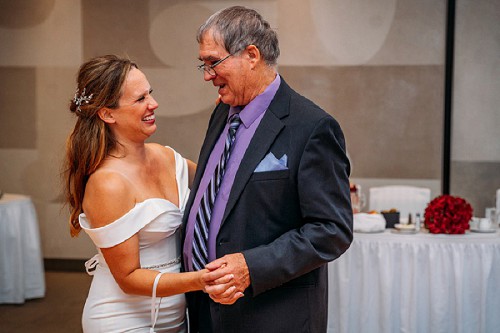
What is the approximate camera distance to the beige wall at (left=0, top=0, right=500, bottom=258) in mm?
6543

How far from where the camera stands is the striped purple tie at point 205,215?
223 cm

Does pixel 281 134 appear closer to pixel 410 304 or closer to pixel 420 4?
pixel 410 304

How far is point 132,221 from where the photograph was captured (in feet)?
7.30

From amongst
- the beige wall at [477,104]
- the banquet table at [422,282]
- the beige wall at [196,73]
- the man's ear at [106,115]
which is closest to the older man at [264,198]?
the man's ear at [106,115]

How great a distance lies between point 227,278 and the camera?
6.44 feet

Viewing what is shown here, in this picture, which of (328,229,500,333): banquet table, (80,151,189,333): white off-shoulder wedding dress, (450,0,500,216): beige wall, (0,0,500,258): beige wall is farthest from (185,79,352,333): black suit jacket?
(450,0,500,216): beige wall

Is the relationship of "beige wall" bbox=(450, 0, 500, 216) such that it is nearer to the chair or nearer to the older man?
the chair

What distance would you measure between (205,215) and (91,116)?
0.54 meters

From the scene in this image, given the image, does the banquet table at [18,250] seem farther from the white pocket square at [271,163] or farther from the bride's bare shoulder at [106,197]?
the white pocket square at [271,163]

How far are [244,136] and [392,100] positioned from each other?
15.1 feet

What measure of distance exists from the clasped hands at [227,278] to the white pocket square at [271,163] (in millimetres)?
293

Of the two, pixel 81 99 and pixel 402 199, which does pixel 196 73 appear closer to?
pixel 402 199

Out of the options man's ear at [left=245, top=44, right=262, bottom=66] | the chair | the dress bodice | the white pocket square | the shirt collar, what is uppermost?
man's ear at [left=245, top=44, right=262, bottom=66]

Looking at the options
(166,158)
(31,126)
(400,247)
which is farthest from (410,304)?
(31,126)
